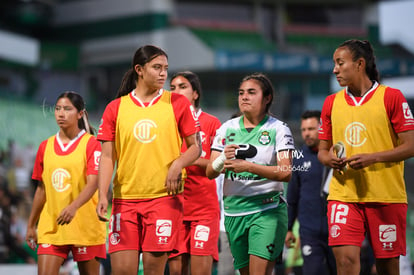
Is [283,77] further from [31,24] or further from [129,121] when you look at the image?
[129,121]

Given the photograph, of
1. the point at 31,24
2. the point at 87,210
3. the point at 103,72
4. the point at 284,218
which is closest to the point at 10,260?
the point at 87,210

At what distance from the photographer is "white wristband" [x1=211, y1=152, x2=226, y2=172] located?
5.09 meters

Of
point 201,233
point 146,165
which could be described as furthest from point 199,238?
point 146,165

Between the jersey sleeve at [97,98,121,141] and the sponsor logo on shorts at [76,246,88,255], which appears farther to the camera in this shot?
the sponsor logo on shorts at [76,246,88,255]

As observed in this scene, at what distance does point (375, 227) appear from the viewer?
484 cm

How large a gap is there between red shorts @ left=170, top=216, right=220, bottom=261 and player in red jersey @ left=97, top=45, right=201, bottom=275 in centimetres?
133

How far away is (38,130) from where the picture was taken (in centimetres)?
1473

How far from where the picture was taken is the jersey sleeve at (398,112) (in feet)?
15.6

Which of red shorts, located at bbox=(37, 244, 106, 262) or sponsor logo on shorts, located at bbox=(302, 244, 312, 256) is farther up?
red shorts, located at bbox=(37, 244, 106, 262)

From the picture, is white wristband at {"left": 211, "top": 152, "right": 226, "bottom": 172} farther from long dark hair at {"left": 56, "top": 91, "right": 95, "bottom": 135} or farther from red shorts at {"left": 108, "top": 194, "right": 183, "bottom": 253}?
long dark hair at {"left": 56, "top": 91, "right": 95, "bottom": 135}

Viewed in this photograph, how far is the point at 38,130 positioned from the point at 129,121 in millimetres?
10611

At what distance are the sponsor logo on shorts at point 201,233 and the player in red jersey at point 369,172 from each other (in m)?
1.51

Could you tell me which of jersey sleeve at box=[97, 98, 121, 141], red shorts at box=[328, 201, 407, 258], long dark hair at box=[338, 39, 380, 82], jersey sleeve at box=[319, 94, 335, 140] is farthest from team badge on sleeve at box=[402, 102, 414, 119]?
jersey sleeve at box=[97, 98, 121, 141]

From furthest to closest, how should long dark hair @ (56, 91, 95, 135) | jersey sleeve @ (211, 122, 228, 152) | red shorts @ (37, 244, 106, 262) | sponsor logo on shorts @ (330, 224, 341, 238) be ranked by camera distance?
1. long dark hair @ (56, 91, 95, 135)
2. red shorts @ (37, 244, 106, 262)
3. jersey sleeve @ (211, 122, 228, 152)
4. sponsor logo on shorts @ (330, 224, 341, 238)
